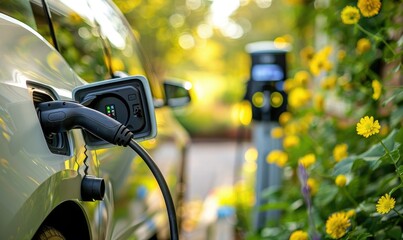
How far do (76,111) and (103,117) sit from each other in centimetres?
9

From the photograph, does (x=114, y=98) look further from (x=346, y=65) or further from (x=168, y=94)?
(x=346, y=65)

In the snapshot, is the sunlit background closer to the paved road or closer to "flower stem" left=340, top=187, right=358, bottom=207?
the paved road

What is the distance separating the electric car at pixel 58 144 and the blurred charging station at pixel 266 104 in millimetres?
1859

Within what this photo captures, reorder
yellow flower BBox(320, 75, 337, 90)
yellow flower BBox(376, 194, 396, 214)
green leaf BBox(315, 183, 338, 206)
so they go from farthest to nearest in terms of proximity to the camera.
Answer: yellow flower BBox(320, 75, 337, 90), green leaf BBox(315, 183, 338, 206), yellow flower BBox(376, 194, 396, 214)

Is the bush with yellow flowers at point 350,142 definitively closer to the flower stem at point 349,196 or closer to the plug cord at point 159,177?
the flower stem at point 349,196

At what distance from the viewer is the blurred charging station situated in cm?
499

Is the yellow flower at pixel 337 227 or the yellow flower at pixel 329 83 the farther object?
the yellow flower at pixel 329 83

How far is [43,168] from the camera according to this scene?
1.83 m

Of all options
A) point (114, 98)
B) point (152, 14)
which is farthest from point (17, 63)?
point (152, 14)

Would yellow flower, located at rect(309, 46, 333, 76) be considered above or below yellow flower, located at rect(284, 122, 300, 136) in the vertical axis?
Result: below

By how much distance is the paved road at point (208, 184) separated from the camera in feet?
18.5

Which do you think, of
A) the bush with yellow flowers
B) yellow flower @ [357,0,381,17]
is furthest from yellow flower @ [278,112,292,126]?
yellow flower @ [357,0,381,17]

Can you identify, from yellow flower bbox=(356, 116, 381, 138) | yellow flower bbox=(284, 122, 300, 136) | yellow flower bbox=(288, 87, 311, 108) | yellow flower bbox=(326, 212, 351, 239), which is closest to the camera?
yellow flower bbox=(356, 116, 381, 138)

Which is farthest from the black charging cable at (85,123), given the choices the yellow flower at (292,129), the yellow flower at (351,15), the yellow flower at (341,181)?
the yellow flower at (292,129)
